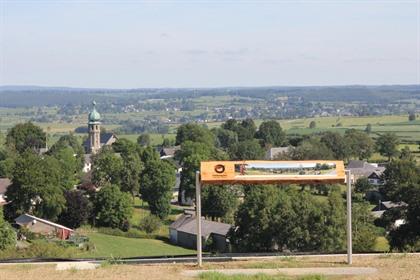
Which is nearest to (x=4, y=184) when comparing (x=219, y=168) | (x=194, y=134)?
(x=194, y=134)

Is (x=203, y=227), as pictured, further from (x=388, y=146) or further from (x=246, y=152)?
(x=388, y=146)

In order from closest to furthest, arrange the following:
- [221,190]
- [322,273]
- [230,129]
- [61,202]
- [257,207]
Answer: [322,273] → [257,207] → [61,202] → [221,190] → [230,129]

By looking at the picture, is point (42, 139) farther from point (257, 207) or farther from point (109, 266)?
point (109, 266)

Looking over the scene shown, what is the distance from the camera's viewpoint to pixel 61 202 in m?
47.0

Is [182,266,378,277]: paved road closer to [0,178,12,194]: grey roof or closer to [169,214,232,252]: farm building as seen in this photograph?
[169,214,232,252]: farm building

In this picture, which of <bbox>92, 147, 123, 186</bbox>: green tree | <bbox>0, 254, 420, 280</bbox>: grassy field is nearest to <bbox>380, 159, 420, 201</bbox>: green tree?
<bbox>92, 147, 123, 186</bbox>: green tree

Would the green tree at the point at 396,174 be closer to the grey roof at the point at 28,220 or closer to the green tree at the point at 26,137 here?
the grey roof at the point at 28,220

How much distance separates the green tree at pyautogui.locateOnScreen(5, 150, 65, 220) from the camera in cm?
4662

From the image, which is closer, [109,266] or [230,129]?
[109,266]

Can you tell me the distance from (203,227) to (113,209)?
7269 mm

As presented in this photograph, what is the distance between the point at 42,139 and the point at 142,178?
35.8 m

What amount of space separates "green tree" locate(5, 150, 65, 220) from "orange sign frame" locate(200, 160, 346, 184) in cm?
3174

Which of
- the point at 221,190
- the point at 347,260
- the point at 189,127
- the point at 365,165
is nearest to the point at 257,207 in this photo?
the point at 221,190

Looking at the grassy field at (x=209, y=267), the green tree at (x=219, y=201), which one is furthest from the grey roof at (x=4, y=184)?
the grassy field at (x=209, y=267)
